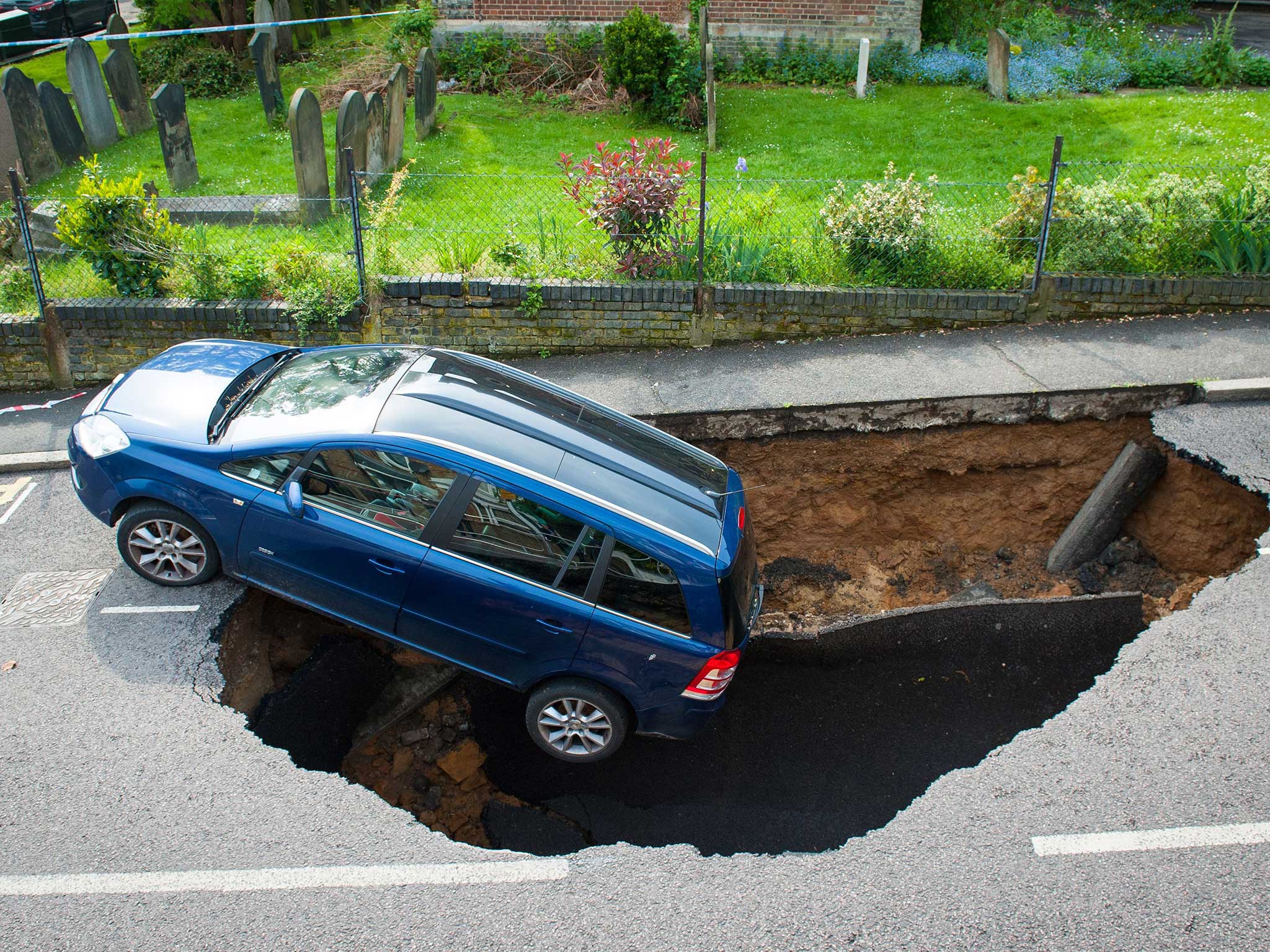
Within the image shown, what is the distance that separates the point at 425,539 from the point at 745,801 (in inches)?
101

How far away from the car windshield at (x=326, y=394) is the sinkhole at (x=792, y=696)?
4.08 feet

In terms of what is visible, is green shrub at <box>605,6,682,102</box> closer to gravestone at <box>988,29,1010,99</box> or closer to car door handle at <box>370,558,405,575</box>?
gravestone at <box>988,29,1010,99</box>

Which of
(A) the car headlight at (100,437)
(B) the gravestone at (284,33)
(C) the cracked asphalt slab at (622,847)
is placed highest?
(B) the gravestone at (284,33)

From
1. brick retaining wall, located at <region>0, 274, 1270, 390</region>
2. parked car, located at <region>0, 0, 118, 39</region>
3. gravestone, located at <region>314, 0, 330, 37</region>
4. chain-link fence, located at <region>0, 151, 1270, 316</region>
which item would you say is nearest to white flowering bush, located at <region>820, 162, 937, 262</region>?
chain-link fence, located at <region>0, 151, 1270, 316</region>

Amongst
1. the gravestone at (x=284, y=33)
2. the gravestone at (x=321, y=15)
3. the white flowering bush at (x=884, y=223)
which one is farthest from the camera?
the gravestone at (x=321, y=15)

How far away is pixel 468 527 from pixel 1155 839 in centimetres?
387

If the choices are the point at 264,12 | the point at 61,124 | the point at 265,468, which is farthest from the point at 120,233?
the point at 264,12

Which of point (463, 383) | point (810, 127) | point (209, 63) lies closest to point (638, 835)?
point (463, 383)

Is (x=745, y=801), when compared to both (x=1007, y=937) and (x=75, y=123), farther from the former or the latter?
(x=75, y=123)

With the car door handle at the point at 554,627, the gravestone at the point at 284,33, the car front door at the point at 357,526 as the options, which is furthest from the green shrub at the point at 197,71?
the car door handle at the point at 554,627

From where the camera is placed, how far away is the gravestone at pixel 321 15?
1922cm

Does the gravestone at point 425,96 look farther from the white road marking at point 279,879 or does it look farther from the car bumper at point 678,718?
the white road marking at point 279,879

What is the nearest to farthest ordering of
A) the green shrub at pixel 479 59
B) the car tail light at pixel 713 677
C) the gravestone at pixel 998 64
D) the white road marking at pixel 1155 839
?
the white road marking at pixel 1155 839 → the car tail light at pixel 713 677 → the gravestone at pixel 998 64 → the green shrub at pixel 479 59

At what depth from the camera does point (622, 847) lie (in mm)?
4758
